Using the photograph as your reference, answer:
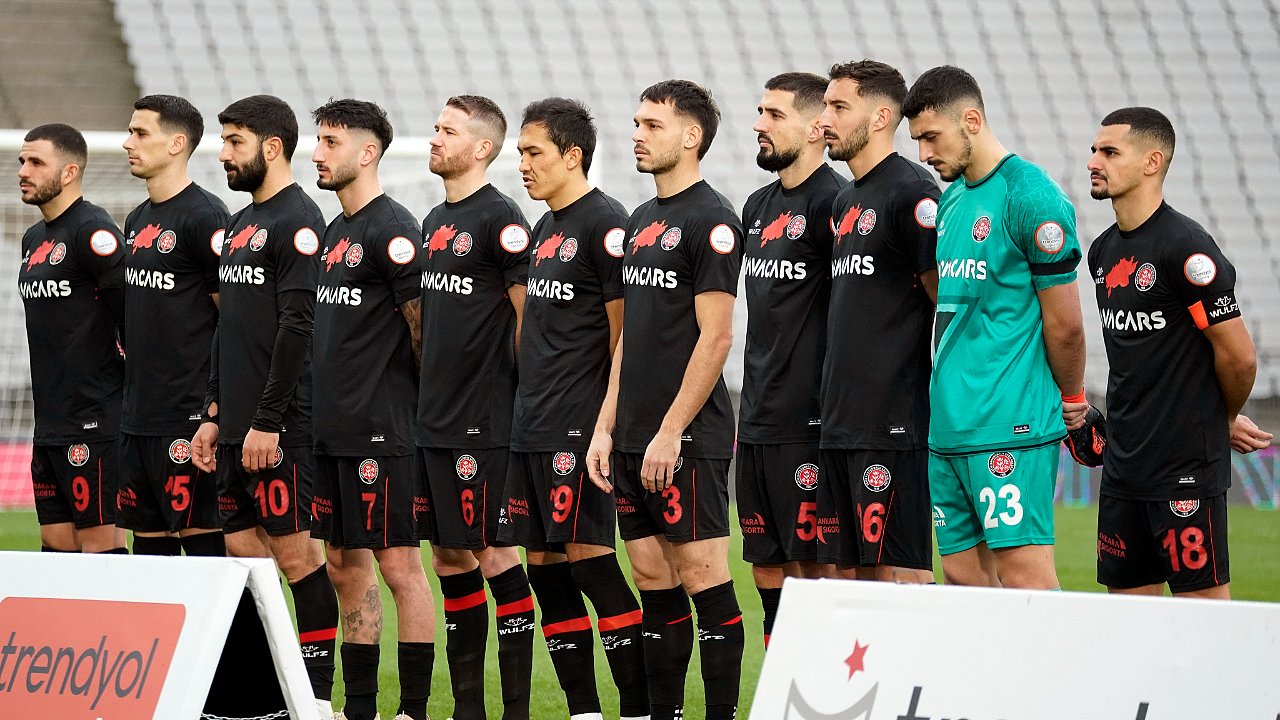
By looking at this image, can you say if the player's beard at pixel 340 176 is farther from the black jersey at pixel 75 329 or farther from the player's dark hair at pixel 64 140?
the player's dark hair at pixel 64 140

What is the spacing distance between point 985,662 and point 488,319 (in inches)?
112

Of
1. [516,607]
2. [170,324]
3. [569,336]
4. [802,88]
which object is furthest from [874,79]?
[170,324]

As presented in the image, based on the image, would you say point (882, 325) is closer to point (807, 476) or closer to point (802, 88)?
point (807, 476)

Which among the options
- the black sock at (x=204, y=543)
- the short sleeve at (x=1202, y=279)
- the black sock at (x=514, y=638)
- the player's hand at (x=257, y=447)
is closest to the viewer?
the short sleeve at (x=1202, y=279)

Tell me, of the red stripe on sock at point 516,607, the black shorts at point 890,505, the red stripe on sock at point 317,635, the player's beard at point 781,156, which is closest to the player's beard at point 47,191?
the red stripe on sock at point 317,635

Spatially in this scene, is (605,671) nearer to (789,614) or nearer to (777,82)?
(777,82)

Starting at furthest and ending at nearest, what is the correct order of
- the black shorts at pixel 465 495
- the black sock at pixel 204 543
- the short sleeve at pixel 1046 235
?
the black sock at pixel 204 543 → the black shorts at pixel 465 495 → the short sleeve at pixel 1046 235

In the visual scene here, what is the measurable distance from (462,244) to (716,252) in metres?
1.11

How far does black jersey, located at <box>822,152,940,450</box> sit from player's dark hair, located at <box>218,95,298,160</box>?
268 centimetres

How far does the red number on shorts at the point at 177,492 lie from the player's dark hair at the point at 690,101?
2.65m

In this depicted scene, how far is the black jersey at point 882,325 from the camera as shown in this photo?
4605mm

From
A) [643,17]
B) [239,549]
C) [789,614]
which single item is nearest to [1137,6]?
[643,17]

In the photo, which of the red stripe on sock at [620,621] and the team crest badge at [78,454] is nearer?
the red stripe on sock at [620,621]

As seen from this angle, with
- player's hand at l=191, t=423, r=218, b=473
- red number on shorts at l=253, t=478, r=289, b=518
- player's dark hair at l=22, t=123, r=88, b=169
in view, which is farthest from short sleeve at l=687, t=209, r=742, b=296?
player's dark hair at l=22, t=123, r=88, b=169
